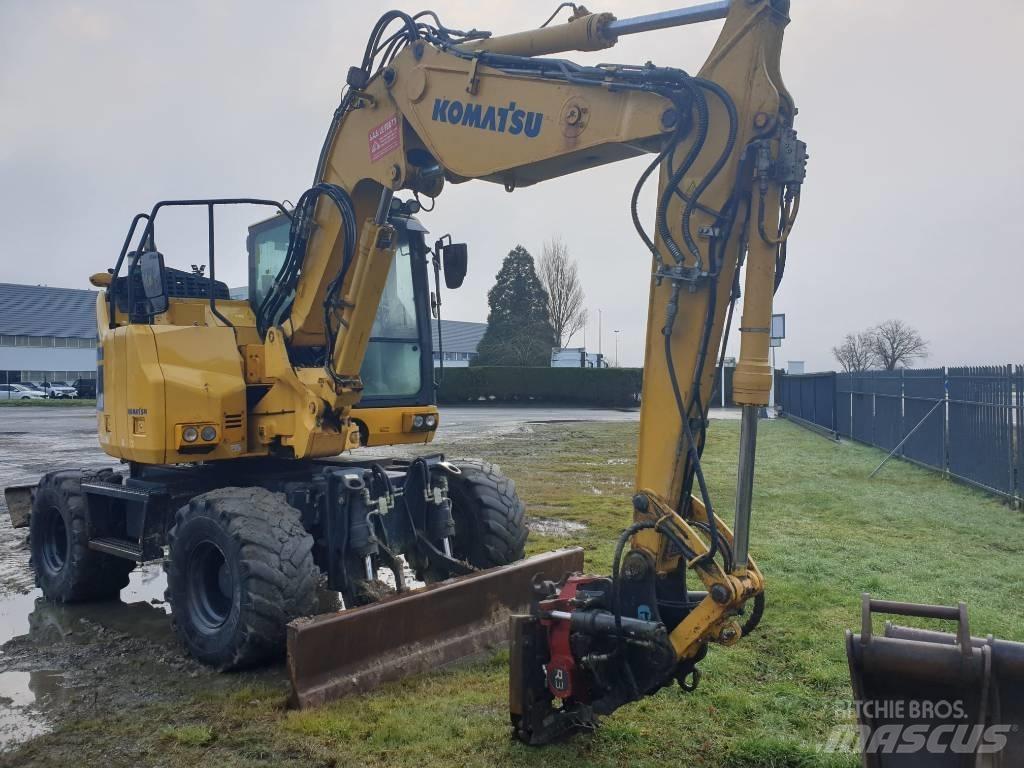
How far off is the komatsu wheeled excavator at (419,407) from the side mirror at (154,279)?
2 centimetres

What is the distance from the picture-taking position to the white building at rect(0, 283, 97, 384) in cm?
5691

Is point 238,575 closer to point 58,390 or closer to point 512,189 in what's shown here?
point 512,189

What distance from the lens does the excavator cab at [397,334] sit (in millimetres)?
6234

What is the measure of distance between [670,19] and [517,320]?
4294 cm

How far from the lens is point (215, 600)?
546 cm

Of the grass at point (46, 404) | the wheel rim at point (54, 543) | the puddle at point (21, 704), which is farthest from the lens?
the grass at point (46, 404)

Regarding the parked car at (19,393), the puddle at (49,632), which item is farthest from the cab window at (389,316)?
the parked car at (19,393)

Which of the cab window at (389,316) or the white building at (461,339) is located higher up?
the white building at (461,339)

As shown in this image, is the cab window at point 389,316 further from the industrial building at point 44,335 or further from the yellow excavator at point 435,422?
the industrial building at point 44,335

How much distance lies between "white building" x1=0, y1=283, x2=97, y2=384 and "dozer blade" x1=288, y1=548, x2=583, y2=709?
5878cm

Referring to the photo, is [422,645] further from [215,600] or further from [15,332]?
[15,332]

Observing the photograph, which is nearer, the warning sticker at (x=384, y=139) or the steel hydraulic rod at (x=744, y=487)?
the steel hydraulic rod at (x=744, y=487)

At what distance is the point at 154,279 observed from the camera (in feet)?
19.4

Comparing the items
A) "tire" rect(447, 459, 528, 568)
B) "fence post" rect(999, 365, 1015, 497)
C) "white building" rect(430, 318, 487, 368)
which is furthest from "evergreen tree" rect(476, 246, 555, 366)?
"tire" rect(447, 459, 528, 568)
